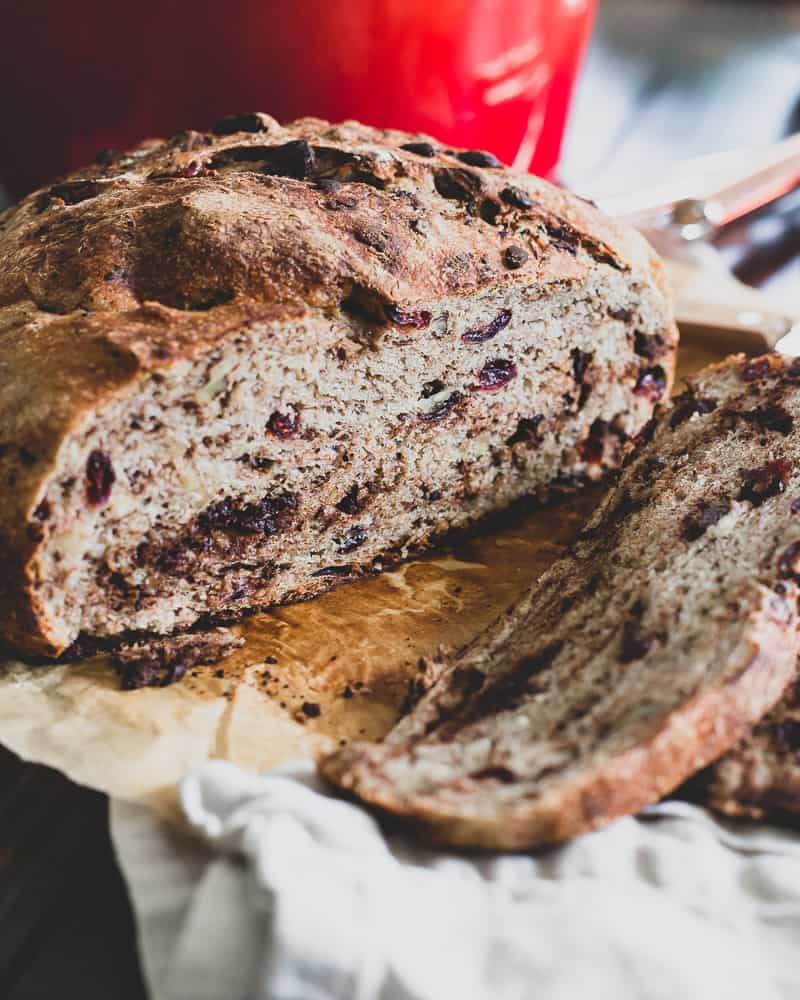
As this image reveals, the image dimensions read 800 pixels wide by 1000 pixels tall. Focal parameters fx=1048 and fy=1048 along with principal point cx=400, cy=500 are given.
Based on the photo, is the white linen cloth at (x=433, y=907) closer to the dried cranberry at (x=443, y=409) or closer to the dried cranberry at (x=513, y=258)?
the dried cranberry at (x=443, y=409)

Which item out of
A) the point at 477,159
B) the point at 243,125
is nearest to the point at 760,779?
the point at 477,159

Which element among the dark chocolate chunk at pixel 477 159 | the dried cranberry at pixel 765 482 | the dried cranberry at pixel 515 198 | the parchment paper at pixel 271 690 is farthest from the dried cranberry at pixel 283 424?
the dried cranberry at pixel 765 482

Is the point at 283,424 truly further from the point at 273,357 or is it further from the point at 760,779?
the point at 760,779

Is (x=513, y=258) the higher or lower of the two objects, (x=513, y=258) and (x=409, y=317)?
the higher

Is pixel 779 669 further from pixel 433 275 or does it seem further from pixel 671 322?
pixel 671 322

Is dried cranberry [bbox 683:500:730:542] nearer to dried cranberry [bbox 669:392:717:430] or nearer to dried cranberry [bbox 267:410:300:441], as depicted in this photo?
dried cranberry [bbox 669:392:717:430]

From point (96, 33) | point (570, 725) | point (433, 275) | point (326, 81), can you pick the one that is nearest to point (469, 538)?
point (433, 275)
